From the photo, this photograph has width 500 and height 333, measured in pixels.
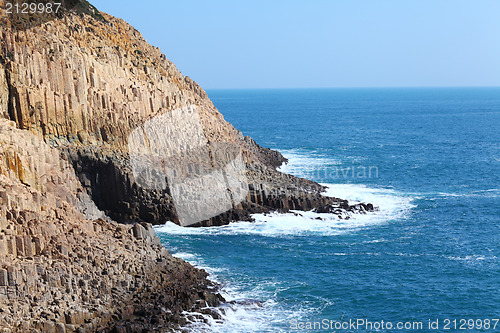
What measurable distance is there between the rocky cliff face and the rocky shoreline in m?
0.14

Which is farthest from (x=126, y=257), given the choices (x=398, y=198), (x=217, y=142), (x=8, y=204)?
(x=398, y=198)

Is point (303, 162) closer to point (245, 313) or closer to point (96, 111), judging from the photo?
point (96, 111)

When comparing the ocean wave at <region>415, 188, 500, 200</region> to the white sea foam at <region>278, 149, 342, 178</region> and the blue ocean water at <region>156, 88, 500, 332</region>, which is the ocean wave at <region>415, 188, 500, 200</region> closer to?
the blue ocean water at <region>156, 88, 500, 332</region>

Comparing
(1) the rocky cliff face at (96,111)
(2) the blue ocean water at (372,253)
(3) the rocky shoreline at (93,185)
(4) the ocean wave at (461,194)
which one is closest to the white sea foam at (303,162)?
(2) the blue ocean water at (372,253)

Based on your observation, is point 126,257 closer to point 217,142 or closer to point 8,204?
point 8,204

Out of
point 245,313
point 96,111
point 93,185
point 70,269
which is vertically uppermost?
point 96,111

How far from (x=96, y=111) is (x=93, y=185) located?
27.6ft

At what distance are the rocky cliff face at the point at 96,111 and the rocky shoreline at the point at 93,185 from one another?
136mm

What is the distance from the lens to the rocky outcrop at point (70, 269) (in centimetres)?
4184

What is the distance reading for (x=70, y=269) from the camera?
4497 centimetres

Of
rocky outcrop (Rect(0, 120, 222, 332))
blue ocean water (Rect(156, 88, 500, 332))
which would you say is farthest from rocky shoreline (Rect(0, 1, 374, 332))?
blue ocean water (Rect(156, 88, 500, 332))

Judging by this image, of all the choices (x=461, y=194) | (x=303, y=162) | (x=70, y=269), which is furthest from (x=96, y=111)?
(x=303, y=162)

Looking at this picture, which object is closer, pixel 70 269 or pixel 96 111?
pixel 70 269

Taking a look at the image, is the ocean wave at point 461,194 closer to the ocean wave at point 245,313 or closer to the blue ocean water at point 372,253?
the blue ocean water at point 372,253
